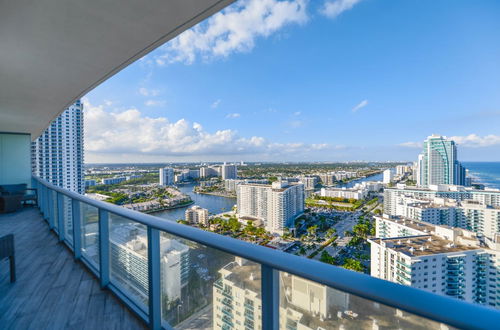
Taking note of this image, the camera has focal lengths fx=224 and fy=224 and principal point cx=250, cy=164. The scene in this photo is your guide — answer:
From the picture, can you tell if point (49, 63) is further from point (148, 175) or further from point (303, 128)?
point (303, 128)

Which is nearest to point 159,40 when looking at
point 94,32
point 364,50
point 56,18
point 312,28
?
point 94,32

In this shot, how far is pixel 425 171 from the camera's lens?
31047 mm

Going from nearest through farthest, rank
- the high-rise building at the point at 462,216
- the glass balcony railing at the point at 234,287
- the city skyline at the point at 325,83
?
1. the glass balcony railing at the point at 234,287
2. the city skyline at the point at 325,83
3. the high-rise building at the point at 462,216

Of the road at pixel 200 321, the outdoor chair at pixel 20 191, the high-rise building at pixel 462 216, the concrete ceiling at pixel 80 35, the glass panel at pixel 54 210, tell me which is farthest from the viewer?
the high-rise building at pixel 462 216

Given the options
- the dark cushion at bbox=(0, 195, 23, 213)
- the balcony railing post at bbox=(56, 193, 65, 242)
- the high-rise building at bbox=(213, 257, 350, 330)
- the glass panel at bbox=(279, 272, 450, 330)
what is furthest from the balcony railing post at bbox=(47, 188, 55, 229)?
the glass panel at bbox=(279, 272, 450, 330)

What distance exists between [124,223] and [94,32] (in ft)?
6.47

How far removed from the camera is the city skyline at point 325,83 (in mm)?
13773

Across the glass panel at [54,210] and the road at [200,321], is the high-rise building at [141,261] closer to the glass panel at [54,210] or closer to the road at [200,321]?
the road at [200,321]

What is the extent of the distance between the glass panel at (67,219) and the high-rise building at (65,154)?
1418cm

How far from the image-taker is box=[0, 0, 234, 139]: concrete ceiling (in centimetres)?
196

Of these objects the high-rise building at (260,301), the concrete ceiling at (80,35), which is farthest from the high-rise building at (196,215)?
the high-rise building at (260,301)

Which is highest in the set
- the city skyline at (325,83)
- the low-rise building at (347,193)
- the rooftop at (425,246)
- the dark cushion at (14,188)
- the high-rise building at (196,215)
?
the city skyline at (325,83)

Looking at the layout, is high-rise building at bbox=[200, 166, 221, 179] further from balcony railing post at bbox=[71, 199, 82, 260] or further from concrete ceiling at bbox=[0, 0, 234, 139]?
balcony railing post at bbox=[71, 199, 82, 260]

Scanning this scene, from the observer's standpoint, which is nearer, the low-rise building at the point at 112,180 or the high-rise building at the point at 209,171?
the low-rise building at the point at 112,180
